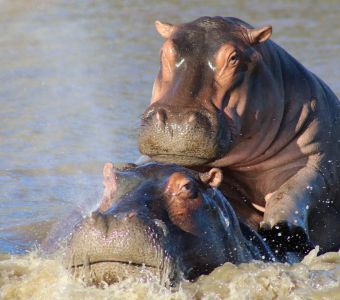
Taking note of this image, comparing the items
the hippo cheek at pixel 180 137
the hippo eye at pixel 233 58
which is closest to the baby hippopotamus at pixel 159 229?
the hippo cheek at pixel 180 137

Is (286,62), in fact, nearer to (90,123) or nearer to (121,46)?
(90,123)

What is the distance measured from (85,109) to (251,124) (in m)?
4.69

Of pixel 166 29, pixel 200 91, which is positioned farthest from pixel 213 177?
pixel 166 29

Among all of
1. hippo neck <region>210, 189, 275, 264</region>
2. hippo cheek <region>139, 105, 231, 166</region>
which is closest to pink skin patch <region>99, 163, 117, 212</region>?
hippo neck <region>210, 189, 275, 264</region>

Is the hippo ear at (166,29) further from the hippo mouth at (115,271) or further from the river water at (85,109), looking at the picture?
the hippo mouth at (115,271)

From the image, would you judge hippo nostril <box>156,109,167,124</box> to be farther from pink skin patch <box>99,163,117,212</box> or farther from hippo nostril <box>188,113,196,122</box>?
pink skin patch <box>99,163,117,212</box>

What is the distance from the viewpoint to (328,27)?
51.8ft

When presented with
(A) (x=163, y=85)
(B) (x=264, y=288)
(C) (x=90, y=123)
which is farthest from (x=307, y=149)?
(C) (x=90, y=123)

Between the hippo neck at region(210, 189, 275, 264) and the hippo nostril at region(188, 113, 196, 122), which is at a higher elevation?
the hippo nostril at region(188, 113, 196, 122)

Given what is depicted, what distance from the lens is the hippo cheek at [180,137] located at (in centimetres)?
640

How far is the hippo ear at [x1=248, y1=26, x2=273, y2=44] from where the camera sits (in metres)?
7.10

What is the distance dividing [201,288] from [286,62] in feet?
7.93

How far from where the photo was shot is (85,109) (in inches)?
457

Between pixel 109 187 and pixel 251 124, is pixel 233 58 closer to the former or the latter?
pixel 251 124
